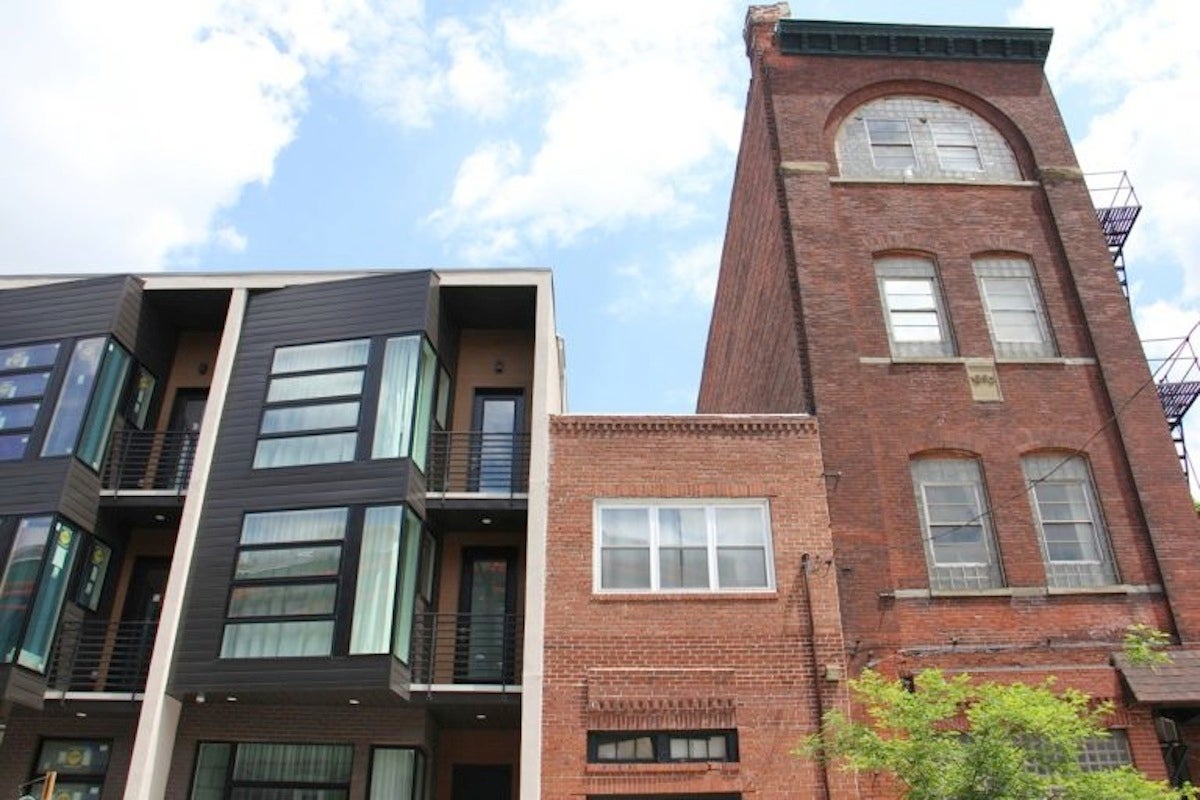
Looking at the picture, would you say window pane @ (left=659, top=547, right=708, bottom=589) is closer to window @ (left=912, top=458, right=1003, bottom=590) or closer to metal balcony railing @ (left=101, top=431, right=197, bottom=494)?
window @ (left=912, top=458, right=1003, bottom=590)

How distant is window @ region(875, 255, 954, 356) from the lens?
647 inches

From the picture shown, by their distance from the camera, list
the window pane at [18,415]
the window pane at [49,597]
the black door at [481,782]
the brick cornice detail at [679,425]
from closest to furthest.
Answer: the window pane at [49,597]
the black door at [481,782]
the window pane at [18,415]
the brick cornice detail at [679,425]

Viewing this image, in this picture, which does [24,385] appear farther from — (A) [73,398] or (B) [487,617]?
(B) [487,617]

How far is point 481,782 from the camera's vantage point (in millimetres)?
14727

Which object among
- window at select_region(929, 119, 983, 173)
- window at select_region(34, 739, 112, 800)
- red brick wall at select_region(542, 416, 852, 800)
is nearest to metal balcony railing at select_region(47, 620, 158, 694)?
window at select_region(34, 739, 112, 800)

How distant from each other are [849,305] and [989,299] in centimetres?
285

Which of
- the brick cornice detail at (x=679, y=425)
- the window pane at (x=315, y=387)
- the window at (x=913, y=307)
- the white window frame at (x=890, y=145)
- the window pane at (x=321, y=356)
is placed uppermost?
the white window frame at (x=890, y=145)

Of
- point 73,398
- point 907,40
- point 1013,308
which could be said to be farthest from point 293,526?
point 907,40

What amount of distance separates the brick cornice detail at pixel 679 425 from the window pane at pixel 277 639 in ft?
Answer: 15.4

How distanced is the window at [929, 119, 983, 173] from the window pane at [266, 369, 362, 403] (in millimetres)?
12422

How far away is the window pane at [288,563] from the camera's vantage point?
13383 mm

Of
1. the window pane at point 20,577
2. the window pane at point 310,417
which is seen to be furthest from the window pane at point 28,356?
the window pane at point 310,417

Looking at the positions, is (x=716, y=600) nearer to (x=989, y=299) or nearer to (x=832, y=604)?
(x=832, y=604)

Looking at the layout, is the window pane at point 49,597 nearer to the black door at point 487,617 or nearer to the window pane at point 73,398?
the window pane at point 73,398
